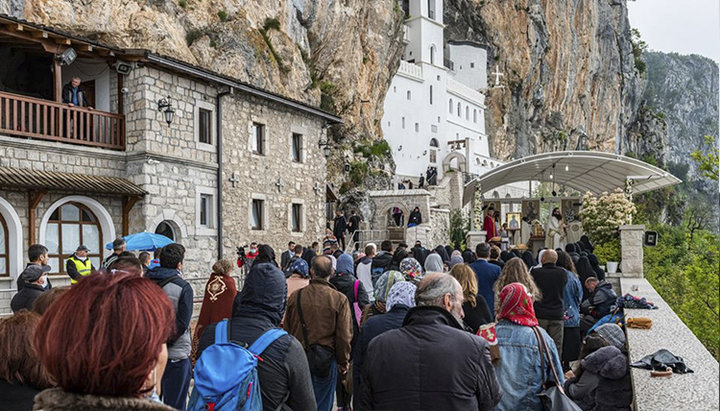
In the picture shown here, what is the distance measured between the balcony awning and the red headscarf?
465 inches

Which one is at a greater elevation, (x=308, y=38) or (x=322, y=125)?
(x=308, y=38)

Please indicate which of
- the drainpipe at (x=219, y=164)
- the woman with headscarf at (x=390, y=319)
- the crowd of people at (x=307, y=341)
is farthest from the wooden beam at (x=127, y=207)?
the woman with headscarf at (x=390, y=319)

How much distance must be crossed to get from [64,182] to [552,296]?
11.2 metres

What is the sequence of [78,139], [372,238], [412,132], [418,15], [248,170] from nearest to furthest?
[78,139]
[248,170]
[372,238]
[412,132]
[418,15]

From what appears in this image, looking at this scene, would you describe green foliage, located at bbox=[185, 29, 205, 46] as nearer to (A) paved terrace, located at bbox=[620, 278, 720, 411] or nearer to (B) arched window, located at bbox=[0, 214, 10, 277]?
(B) arched window, located at bbox=[0, 214, 10, 277]

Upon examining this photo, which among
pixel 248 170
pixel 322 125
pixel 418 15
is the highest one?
pixel 418 15

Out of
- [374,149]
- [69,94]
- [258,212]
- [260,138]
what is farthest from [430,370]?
[374,149]

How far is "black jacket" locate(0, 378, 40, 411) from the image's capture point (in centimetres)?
262

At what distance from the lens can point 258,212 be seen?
20641mm

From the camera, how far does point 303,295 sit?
17.6 feet

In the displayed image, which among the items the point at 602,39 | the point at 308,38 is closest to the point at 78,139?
the point at 308,38

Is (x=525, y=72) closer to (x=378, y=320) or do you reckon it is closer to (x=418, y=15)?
(x=418, y=15)

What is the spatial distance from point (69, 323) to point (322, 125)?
2223cm

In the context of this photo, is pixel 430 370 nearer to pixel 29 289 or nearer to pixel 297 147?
pixel 29 289
